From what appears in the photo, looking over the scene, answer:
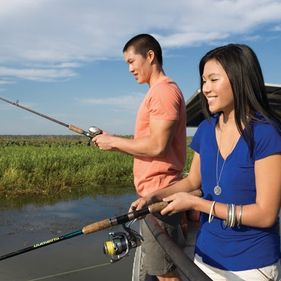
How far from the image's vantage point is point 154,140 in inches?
112

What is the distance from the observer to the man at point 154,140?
285cm

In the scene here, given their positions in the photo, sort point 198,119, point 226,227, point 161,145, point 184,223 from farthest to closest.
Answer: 1. point 198,119
2. point 184,223
3. point 161,145
4. point 226,227

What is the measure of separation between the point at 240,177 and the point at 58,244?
464 centimetres

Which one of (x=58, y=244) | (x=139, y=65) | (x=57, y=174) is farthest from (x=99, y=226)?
(x=57, y=174)

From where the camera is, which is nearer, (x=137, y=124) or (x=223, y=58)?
(x=223, y=58)

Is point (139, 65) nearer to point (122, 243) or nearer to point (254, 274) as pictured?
point (122, 243)

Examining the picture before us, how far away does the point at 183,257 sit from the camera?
5.26 ft

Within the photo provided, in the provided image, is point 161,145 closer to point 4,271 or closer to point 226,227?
point 226,227

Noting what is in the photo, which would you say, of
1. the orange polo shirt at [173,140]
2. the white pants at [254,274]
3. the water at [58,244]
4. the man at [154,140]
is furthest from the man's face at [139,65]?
the water at [58,244]

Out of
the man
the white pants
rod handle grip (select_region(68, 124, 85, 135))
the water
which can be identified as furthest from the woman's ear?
the water

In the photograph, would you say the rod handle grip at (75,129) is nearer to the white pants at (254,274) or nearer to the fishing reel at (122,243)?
the fishing reel at (122,243)

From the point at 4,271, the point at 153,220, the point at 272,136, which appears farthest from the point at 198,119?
the point at 272,136

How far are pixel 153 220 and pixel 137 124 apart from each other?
1004 millimetres

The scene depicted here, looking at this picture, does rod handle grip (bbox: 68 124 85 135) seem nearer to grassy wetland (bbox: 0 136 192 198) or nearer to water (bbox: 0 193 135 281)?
water (bbox: 0 193 135 281)
